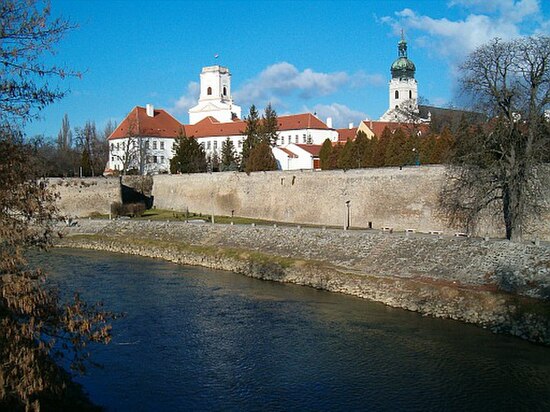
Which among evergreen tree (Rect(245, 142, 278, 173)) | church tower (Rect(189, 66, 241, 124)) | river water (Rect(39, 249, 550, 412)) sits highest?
church tower (Rect(189, 66, 241, 124))

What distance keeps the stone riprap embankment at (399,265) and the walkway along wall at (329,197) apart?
398 centimetres

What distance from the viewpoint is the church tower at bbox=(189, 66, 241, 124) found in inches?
2761

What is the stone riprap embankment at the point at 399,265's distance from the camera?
53.4ft

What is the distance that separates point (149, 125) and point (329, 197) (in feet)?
114

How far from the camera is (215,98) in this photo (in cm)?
7069

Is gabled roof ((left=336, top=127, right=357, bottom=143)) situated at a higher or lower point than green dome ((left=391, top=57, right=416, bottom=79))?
lower

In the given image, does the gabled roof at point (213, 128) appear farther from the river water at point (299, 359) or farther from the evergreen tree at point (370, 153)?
the river water at point (299, 359)

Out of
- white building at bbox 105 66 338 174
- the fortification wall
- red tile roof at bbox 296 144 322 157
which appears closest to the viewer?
the fortification wall

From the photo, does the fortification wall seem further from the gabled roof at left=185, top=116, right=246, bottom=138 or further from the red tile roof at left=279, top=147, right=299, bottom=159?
the gabled roof at left=185, top=116, right=246, bottom=138

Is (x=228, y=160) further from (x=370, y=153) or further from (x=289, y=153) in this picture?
(x=370, y=153)

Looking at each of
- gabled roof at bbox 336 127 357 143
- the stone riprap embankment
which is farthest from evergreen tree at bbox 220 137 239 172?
the stone riprap embankment

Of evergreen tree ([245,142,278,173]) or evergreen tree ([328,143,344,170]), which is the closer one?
evergreen tree ([245,142,278,173])

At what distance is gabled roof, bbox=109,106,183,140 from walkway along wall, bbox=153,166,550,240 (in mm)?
16886

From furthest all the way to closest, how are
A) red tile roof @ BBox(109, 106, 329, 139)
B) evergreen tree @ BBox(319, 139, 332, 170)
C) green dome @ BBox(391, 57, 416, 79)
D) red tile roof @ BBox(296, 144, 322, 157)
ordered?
green dome @ BBox(391, 57, 416, 79), red tile roof @ BBox(109, 106, 329, 139), red tile roof @ BBox(296, 144, 322, 157), evergreen tree @ BBox(319, 139, 332, 170)
